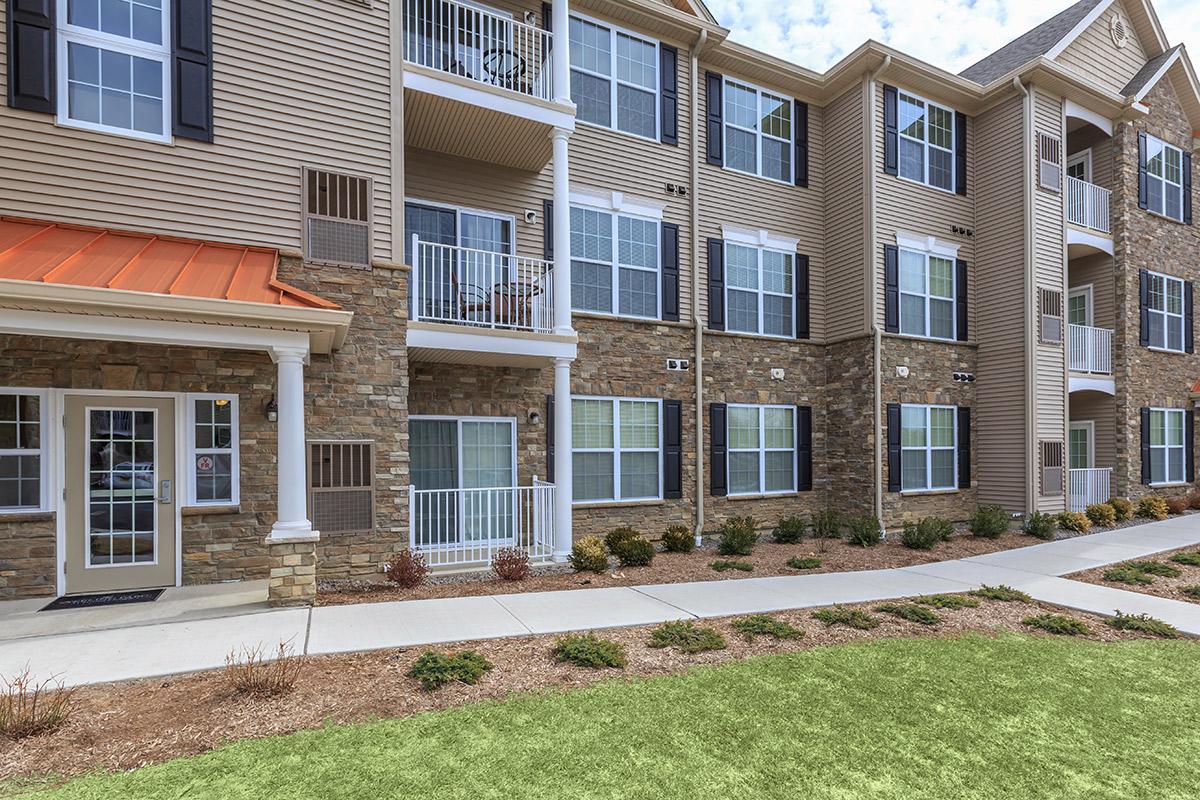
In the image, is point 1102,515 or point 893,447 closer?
point 893,447

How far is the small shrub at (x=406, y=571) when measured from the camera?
24.5ft

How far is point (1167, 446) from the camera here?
1593 cm

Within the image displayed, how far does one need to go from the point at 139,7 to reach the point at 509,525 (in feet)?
25.9

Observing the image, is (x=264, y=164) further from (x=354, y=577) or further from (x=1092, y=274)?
(x=1092, y=274)

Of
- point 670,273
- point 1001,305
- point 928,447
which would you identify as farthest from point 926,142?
point 670,273

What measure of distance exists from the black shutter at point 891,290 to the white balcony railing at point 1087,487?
5.32m

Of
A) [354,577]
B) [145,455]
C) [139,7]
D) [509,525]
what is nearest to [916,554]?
[509,525]

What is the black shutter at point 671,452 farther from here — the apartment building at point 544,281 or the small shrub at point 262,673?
the small shrub at point 262,673

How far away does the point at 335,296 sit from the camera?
7.67 metres

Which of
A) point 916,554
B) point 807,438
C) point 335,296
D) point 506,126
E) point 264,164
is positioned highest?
point 506,126

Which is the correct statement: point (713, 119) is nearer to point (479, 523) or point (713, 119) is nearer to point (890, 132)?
point (890, 132)

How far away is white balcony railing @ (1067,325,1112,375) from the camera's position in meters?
14.3

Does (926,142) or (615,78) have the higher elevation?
(615,78)

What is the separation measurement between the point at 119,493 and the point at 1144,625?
10919 millimetres
